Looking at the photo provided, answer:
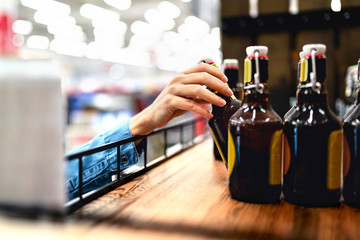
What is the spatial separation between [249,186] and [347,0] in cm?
202

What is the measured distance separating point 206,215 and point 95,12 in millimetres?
8840

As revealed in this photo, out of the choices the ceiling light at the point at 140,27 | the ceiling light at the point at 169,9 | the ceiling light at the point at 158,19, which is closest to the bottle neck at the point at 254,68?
the ceiling light at the point at 169,9

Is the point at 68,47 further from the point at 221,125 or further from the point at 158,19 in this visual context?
the point at 221,125

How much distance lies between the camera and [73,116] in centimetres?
594

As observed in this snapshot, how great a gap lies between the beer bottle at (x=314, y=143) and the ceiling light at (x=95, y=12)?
8.23 meters

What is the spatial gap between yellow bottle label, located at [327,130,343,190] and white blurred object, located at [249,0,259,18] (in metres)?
2.28

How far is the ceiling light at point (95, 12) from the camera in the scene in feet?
27.3

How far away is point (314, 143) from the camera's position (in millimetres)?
700

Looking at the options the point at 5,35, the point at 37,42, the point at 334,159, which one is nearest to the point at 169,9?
the point at 37,42

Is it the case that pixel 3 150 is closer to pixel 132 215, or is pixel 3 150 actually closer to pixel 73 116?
pixel 132 215

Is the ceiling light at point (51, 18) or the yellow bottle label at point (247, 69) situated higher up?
the ceiling light at point (51, 18)

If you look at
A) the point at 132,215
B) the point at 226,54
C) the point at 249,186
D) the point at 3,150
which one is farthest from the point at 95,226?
the point at 226,54

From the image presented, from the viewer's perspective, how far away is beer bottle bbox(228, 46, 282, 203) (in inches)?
28.7

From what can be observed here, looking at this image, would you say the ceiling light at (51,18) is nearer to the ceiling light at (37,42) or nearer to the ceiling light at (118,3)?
the ceiling light at (118,3)
